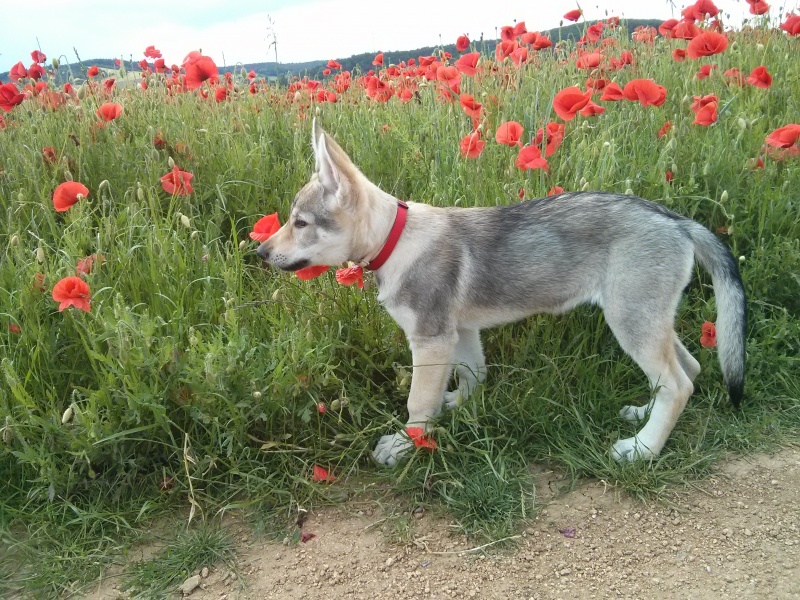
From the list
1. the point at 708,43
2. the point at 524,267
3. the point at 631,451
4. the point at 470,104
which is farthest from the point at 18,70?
the point at 631,451

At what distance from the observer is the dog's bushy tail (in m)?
3.07

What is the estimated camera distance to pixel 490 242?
326 centimetres

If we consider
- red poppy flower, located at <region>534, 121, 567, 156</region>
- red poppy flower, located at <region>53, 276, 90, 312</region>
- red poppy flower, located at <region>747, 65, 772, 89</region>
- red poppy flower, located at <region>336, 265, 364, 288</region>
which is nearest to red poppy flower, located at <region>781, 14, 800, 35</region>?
red poppy flower, located at <region>747, 65, 772, 89</region>

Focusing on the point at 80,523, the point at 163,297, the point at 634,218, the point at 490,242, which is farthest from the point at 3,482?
the point at 634,218

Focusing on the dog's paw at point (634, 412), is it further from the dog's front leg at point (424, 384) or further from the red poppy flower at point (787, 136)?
the red poppy flower at point (787, 136)

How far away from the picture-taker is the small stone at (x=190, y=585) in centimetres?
255

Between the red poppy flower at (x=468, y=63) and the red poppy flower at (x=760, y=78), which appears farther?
the red poppy flower at (x=468, y=63)

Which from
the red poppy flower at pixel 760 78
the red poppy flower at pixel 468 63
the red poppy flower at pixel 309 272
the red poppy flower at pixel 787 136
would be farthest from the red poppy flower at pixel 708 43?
the red poppy flower at pixel 309 272

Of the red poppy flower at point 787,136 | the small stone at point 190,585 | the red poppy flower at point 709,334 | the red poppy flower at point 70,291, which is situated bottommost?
the small stone at point 190,585

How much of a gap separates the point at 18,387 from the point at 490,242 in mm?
2214

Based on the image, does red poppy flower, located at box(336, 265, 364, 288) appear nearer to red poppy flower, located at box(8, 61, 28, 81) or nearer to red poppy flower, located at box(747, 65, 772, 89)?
red poppy flower, located at box(747, 65, 772, 89)

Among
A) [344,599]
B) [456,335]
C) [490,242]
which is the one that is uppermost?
[490,242]

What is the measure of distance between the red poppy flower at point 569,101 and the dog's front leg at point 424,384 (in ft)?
4.32

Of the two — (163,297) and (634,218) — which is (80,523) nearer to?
(163,297)
